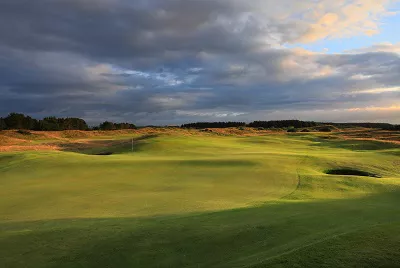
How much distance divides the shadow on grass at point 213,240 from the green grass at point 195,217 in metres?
0.02

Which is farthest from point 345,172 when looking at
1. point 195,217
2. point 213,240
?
point 213,240

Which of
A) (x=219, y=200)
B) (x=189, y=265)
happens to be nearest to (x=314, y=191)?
(x=219, y=200)

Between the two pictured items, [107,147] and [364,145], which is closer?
[107,147]

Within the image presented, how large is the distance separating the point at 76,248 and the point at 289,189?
8880mm

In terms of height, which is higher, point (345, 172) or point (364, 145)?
point (364, 145)

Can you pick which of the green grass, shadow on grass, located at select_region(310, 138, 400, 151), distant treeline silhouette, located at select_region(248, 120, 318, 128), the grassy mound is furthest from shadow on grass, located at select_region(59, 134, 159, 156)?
distant treeline silhouette, located at select_region(248, 120, 318, 128)

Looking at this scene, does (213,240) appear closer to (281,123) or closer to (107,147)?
(107,147)

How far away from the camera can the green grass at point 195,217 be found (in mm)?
5430

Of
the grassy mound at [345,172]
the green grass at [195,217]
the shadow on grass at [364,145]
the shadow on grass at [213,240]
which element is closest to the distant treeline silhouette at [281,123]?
the shadow on grass at [364,145]

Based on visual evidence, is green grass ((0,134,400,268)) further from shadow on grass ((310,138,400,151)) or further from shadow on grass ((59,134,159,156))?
shadow on grass ((310,138,400,151))

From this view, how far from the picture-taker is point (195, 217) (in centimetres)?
852

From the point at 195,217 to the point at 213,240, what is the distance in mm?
1992

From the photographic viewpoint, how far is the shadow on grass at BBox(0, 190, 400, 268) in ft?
15.8

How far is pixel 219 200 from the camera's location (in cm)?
1135
